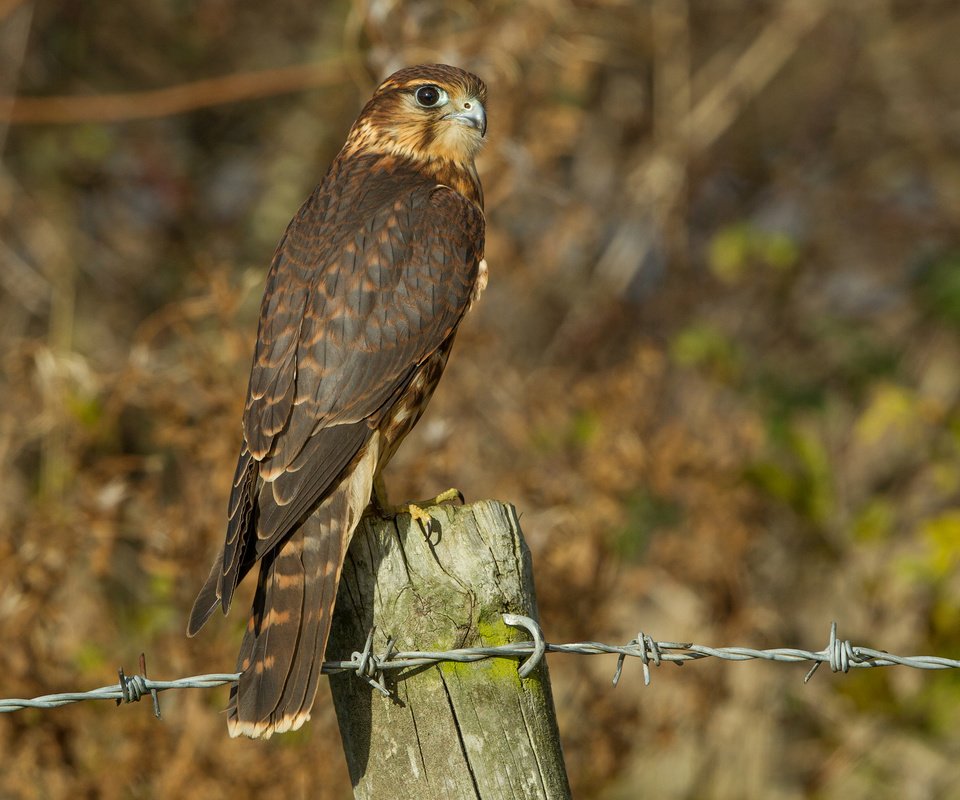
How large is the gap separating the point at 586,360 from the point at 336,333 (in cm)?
328

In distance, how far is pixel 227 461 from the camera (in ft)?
12.9

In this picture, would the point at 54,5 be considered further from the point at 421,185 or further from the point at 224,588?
the point at 224,588

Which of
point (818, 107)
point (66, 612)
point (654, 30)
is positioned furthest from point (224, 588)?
point (818, 107)

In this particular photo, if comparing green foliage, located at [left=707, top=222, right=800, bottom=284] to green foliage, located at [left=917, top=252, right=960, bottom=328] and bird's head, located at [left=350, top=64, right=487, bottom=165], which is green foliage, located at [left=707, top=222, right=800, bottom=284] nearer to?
green foliage, located at [left=917, top=252, right=960, bottom=328]

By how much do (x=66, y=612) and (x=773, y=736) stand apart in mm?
2776

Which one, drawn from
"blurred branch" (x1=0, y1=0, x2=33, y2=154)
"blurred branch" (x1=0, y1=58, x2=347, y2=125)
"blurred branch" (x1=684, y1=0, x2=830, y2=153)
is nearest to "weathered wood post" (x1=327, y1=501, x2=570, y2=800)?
"blurred branch" (x1=0, y1=58, x2=347, y2=125)

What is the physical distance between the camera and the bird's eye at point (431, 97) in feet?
11.8

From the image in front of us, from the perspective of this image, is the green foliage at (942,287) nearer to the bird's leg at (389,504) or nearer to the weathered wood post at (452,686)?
the bird's leg at (389,504)

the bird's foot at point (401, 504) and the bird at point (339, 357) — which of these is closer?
the bird at point (339, 357)

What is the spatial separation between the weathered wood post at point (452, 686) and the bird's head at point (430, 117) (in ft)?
4.93

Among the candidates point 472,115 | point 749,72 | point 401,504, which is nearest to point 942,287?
point 749,72

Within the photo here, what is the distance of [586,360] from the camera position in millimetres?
6164

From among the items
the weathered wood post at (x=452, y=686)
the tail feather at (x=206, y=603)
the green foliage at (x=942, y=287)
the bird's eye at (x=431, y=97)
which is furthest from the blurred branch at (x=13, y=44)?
the weathered wood post at (x=452, y=686)

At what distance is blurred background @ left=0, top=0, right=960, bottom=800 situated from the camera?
4.00 meters
